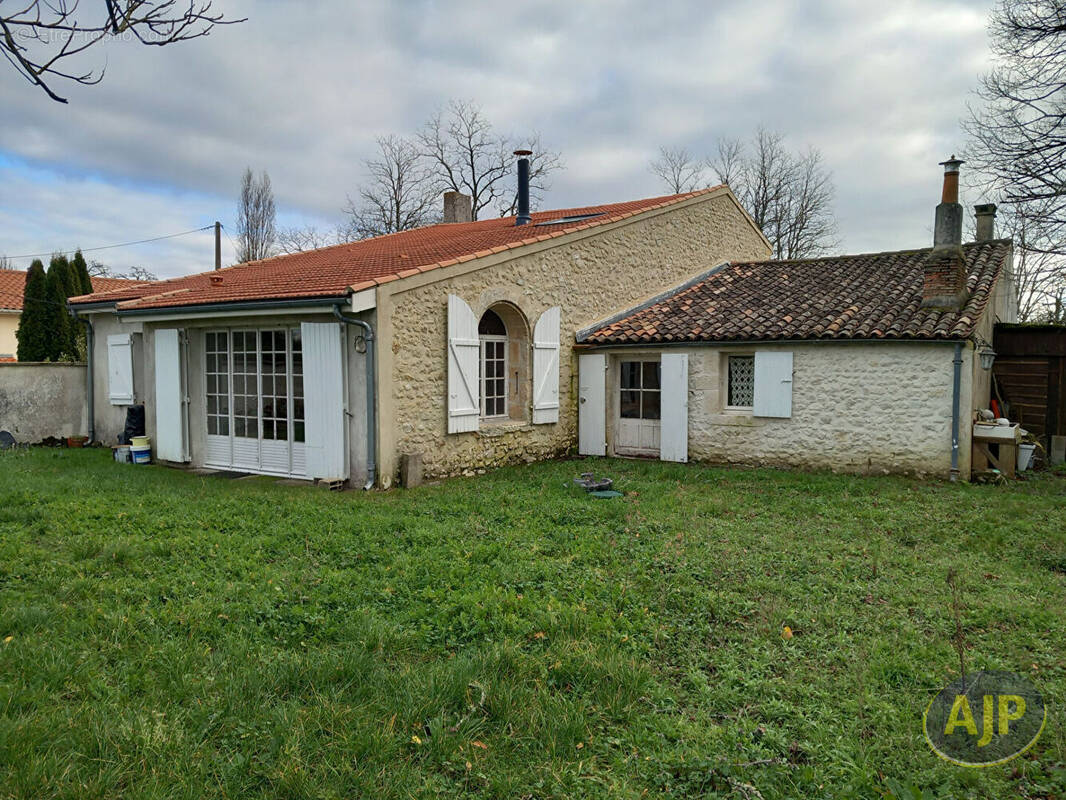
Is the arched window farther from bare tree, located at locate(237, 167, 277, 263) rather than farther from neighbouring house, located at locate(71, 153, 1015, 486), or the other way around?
bare tree, located at locate(237, 167, 277, 263)

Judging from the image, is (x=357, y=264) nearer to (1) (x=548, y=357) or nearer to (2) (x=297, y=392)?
(2) (x=297, y=392)

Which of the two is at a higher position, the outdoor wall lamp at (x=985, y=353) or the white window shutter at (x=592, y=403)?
the outdoor wall lamp at (x=985, y=353)

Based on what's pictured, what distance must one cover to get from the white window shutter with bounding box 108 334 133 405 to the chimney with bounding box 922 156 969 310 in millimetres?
13192

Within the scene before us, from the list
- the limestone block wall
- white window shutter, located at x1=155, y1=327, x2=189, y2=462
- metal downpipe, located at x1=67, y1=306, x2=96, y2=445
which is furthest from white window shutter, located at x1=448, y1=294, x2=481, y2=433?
metal downpipe, located at x1=67, y1=306, x2=96, y2=445

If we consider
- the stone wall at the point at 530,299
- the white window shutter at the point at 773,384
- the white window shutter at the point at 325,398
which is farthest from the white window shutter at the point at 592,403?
the white window shutter at the point at 325,398

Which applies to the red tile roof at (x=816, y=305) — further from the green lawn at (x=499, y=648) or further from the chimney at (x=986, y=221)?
the green lawn at (x=499, y=648)

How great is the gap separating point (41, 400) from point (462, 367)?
898 centimetres

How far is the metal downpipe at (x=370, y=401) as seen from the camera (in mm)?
8383

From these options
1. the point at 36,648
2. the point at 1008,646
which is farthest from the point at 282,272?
the point at 1008,646

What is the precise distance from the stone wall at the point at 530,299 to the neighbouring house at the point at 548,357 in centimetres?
4

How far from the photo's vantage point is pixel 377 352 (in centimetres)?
840

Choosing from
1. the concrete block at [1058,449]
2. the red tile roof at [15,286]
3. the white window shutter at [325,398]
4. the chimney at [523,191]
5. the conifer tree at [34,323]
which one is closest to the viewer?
the white window shutter at [325,398]

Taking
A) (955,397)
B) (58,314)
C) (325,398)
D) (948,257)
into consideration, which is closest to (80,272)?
(58,314)

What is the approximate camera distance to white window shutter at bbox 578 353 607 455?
38.7 ft
